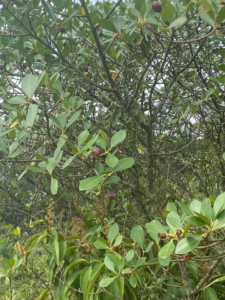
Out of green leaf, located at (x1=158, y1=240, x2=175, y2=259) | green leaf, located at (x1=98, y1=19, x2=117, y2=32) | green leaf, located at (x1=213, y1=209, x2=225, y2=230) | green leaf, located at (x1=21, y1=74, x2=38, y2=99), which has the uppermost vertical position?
green leaf, located at (x1=98, y1=19, x2=117, y2=32)

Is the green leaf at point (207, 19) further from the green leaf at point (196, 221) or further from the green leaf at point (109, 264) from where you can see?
the green leaf at point (109, 264)

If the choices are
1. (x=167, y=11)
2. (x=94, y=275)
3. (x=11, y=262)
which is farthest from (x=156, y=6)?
(x=11, y=262)

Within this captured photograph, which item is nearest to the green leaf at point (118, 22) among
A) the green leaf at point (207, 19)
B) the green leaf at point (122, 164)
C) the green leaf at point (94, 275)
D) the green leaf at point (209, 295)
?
the green leaf at point (207, 19)

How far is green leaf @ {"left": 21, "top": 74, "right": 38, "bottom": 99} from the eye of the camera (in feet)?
2.84

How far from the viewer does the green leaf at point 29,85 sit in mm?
865

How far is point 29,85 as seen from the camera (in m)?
0.87

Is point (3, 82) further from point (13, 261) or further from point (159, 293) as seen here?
point (159, 293)

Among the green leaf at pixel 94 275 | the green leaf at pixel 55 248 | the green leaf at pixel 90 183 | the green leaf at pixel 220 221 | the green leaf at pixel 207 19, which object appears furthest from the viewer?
the green leaf at pixel 55 248

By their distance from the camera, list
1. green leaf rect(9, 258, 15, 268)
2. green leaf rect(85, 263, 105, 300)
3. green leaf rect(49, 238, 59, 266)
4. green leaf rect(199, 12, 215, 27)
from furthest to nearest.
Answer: green leaf rect(9, 258, 15, 268)
green leaf rect(49, 238, 59, 266)
green leaf rect(85, 263, 105, 300)
green leaf rect(199, 12, 215, 27)

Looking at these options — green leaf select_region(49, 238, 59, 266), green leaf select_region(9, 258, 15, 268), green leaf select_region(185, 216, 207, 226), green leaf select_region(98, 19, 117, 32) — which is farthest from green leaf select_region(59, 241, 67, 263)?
green leaf select_region(98, 19, 117, 32)

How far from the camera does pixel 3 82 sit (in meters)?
1.84

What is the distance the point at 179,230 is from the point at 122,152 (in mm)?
1440

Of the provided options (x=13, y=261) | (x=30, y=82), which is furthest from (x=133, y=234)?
(x=13, y=261)

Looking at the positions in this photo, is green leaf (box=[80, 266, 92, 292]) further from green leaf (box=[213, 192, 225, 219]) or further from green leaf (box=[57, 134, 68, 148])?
green leaf (box=[213, 192, 225, 219])
